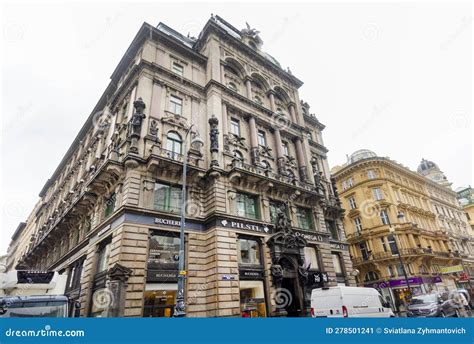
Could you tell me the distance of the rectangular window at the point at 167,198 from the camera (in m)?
17.7

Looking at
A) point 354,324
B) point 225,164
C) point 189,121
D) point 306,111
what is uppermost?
point 306,111

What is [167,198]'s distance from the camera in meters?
18.3

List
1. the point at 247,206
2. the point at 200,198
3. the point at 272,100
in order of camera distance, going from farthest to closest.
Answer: the point at 272,100 → the point at 247,206 → the point at 200,198

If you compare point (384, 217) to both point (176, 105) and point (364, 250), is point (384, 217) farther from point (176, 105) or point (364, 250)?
point (176, 105)

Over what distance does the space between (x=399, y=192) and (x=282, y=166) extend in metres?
29.0

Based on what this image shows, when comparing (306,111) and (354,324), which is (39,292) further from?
(306,111)

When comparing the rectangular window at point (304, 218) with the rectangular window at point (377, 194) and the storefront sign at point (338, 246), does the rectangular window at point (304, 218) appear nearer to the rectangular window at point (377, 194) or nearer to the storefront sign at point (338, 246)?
the storefront sign at point (338, 246)

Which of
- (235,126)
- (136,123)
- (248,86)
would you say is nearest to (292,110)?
(248,86)

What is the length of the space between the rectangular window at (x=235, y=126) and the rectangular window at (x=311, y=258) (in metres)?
12.0

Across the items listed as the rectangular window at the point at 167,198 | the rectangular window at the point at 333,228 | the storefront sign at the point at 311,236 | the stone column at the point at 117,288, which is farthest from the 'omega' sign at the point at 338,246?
the stone column at the point at 117,288

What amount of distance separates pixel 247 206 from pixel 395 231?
1098 inches

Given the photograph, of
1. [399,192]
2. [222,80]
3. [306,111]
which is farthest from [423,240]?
[222,80]

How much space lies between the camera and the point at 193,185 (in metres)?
19.9

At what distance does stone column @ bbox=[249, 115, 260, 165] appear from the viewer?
23859mm
